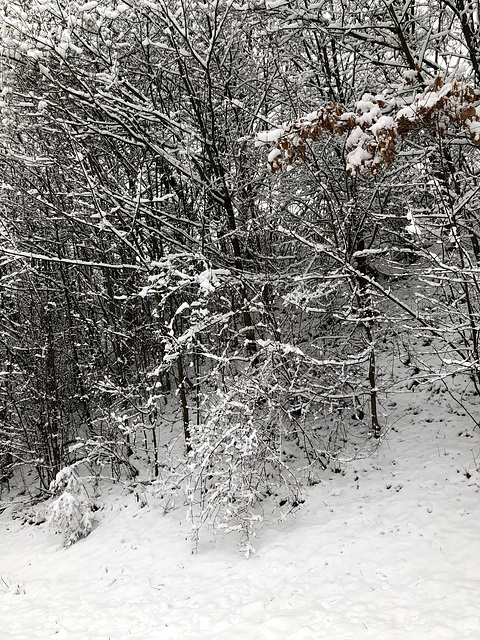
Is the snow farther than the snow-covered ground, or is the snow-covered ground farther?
the snow-covered ground

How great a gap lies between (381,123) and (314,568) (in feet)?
16.1

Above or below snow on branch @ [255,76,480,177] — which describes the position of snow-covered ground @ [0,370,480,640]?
below

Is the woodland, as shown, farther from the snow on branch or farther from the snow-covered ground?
the snow-covered ground

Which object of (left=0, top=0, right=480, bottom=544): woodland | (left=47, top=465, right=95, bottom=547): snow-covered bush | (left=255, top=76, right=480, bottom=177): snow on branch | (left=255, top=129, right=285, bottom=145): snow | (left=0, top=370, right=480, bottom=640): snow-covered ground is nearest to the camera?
(left=255, top=76, right=480, bottom=177): snow on branch

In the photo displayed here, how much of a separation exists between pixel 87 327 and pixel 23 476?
168 inches

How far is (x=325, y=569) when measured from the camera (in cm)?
567

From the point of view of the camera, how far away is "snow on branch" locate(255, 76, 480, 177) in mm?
3670

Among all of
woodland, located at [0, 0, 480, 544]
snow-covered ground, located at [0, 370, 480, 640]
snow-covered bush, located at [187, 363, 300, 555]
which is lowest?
snow-covered ground, located at [0, 370, 480, 640]

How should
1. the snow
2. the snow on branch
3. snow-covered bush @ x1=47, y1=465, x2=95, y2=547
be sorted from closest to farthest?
the snow on branch < the snow < snow-covered bush @ x1=47, y1=465, x2=95, y2=547

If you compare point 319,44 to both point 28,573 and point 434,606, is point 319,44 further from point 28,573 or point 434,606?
point 28,573

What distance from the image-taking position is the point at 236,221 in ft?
30.4

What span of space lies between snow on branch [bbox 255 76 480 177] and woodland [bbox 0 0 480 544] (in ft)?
0.10

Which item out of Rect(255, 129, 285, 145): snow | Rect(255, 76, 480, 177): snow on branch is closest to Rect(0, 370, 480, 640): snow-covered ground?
Rect(255, 76, 480, 177): snow on branch

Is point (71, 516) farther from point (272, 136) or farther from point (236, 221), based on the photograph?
point (272, 136)
